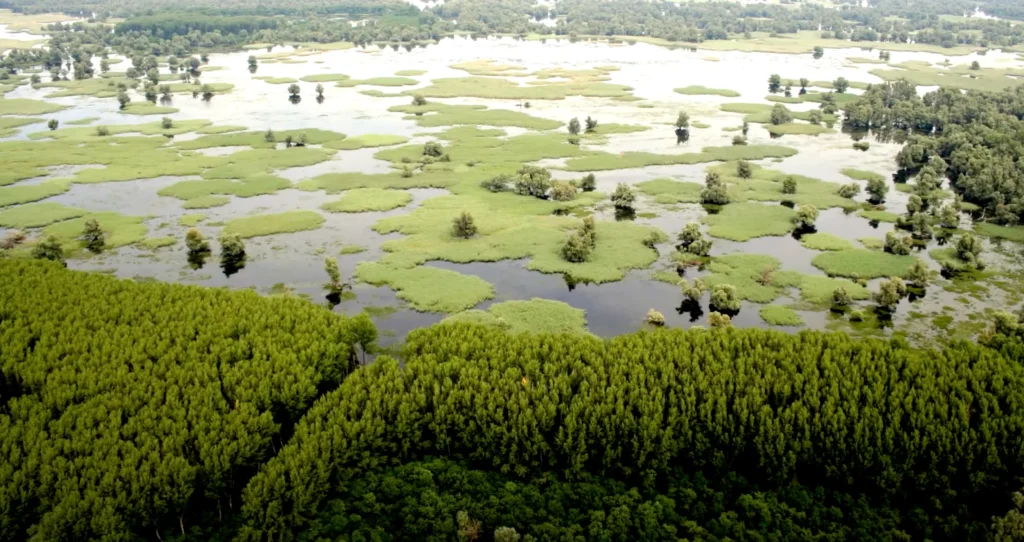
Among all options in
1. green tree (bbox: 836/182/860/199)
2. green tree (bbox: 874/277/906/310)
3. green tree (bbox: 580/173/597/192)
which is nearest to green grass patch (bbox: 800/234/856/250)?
green tree (bbox: 874/277/906/310)

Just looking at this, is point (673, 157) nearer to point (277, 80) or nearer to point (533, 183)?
point (533, 183)

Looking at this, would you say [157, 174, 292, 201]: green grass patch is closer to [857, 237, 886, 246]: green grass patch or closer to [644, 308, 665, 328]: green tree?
[644, 308, 665, 328]: green tree

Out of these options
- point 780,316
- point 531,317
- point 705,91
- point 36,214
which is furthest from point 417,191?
point 705,91

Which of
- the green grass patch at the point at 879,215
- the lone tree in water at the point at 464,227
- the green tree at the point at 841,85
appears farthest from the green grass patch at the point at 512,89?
the lone tree in water at the point at 464,227

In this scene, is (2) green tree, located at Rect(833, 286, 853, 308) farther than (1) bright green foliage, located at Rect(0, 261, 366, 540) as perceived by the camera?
Yes

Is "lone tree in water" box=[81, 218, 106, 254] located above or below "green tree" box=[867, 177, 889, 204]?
below

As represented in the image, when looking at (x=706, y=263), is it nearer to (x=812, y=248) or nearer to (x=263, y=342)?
(x=812, y=248)
